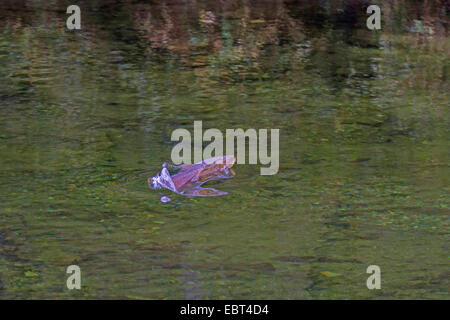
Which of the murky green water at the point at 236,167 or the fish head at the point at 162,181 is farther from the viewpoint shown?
the fish head at the point at 162,181

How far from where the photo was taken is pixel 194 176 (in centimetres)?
394

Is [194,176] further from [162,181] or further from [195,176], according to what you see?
→ [162,181]

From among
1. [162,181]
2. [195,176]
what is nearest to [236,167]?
[195,176]

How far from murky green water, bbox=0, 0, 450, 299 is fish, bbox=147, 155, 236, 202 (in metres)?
0.07

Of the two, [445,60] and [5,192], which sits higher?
[445,60]

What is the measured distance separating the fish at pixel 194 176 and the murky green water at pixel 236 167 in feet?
0.22

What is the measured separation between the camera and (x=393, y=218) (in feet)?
11.5

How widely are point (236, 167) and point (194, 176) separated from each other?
11.8 inches

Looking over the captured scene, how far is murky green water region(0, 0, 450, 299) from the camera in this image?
3043 millimetres

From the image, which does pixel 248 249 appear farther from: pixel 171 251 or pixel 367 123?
pixel 367 123

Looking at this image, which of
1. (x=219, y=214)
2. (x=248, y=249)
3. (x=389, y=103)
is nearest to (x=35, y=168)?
(x=219, y=214)

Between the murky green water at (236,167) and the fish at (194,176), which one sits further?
the fish at (194,176)

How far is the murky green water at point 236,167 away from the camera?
3043 mm

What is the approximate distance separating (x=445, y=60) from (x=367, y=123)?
6.29 feet
